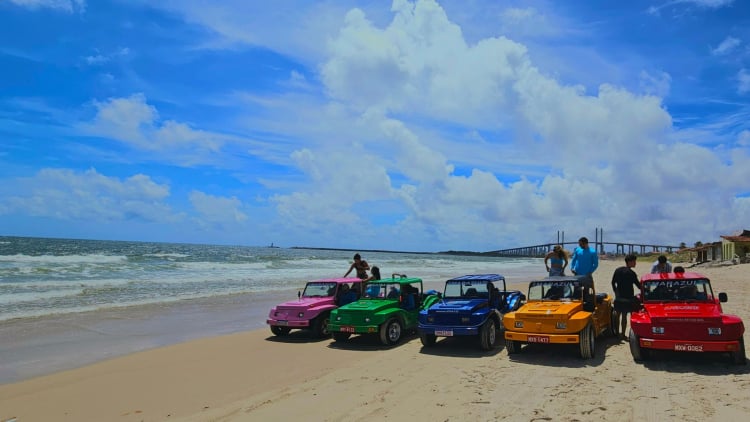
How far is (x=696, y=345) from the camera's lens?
25.7 ft

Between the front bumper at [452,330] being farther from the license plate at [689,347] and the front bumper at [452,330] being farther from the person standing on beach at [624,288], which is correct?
the license plate at [689,347]

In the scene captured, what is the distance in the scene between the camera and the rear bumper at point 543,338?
8.66 metres

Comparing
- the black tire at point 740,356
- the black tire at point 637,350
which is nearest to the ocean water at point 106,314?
the black tire at point 637,350

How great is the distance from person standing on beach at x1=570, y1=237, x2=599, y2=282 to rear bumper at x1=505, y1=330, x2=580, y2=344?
312 cm

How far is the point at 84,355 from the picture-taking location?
420 inches

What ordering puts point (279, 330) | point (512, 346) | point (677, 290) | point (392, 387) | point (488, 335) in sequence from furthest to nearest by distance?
1. point (279, 330)
2. point (488, 335)
3. point (512, 346)
4. point (677, 290)
5. point (392, 387)

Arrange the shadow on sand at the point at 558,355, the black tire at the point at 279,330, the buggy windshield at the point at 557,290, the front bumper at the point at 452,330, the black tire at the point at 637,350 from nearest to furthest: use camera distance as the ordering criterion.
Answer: the black tire at the point at 637,350 → the shadow on sand at the point at 558,355 → the buggy windshield at the point at 557,290 → the front bumper at the point at 452,330 → the black tire at the point at 279,330

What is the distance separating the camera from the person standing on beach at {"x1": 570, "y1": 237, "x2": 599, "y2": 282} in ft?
37.5

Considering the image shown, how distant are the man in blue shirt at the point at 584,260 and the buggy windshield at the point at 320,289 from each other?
584cm

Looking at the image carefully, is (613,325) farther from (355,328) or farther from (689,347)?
(355,328)

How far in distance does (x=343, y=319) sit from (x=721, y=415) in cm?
706

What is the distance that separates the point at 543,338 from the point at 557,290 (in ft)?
4.77

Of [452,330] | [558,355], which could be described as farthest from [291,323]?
[558,355]

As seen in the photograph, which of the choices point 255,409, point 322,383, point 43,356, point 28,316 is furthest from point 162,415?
point 28,316
